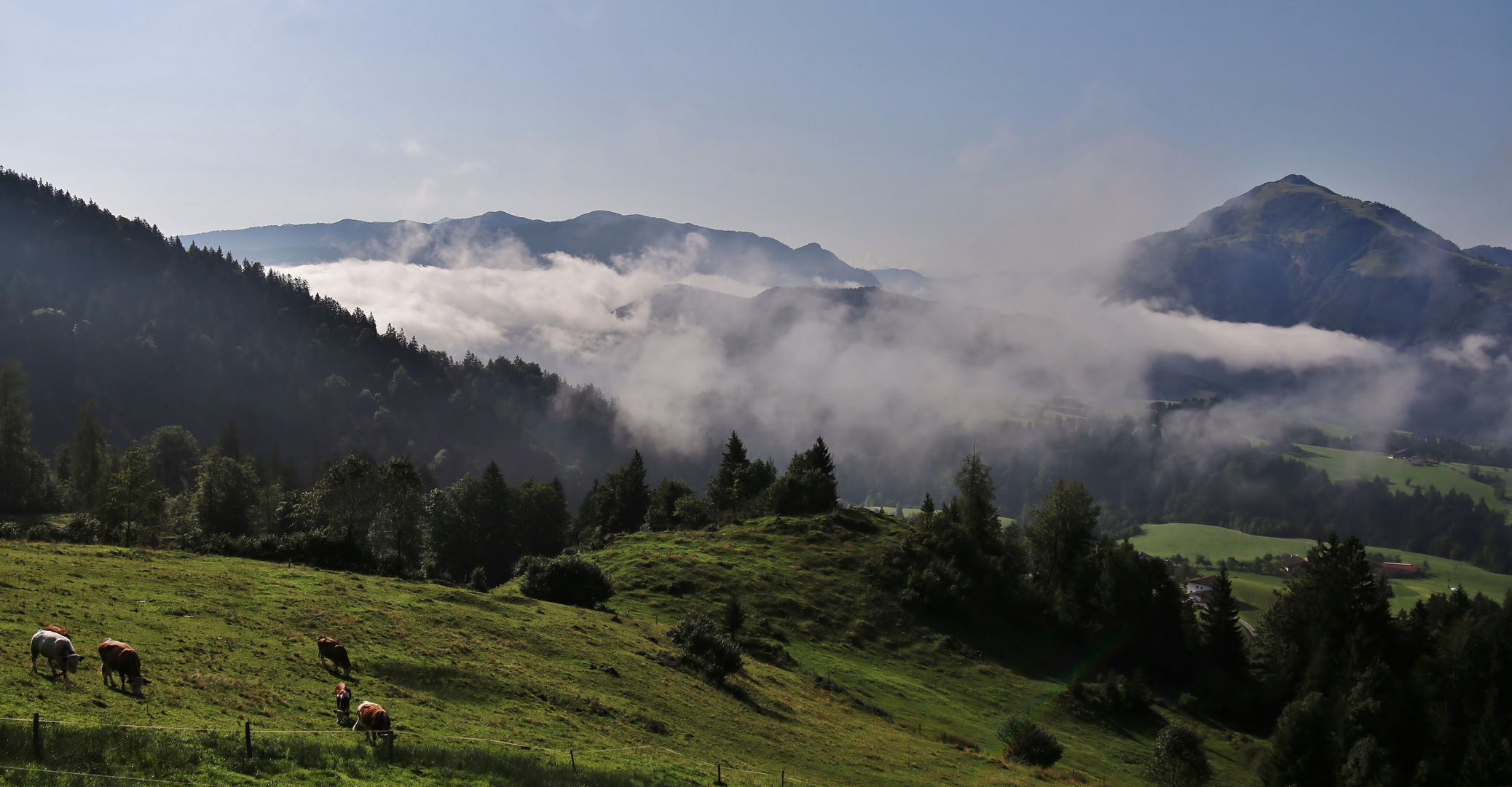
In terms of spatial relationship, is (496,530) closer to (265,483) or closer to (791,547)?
(791,547)

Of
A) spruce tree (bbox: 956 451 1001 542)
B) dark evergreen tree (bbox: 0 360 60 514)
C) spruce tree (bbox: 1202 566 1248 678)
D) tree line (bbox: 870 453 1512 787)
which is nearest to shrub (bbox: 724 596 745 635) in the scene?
tree line (bbox: 870 453 1512 787)

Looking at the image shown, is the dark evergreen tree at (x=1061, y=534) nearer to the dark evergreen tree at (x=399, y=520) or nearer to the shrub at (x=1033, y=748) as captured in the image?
the shrub at (x=1033, y=748)

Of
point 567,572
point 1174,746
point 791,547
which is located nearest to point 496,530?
point 791,547

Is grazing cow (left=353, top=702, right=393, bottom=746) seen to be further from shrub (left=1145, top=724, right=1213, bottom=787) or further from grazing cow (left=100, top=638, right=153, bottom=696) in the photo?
shrub (left=1145, top=724, right=1213, bottom=787)

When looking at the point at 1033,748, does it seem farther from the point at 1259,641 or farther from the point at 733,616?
the point at 1259,641

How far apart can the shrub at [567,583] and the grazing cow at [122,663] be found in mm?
Answer: 40234

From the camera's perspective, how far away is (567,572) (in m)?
63.9

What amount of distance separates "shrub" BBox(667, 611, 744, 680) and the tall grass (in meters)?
22.3

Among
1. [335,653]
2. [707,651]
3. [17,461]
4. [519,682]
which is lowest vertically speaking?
[17,461]

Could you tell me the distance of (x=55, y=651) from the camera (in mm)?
21344

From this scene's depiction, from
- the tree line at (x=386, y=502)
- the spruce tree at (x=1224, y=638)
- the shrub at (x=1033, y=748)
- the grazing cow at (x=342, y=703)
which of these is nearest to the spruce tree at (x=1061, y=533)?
the spruce tree at (x=1224, y=638)

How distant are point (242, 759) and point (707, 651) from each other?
32.6 m

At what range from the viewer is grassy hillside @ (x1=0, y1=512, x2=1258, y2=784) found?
24484mm

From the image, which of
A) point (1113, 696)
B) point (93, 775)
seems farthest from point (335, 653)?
point (1113, 696)
